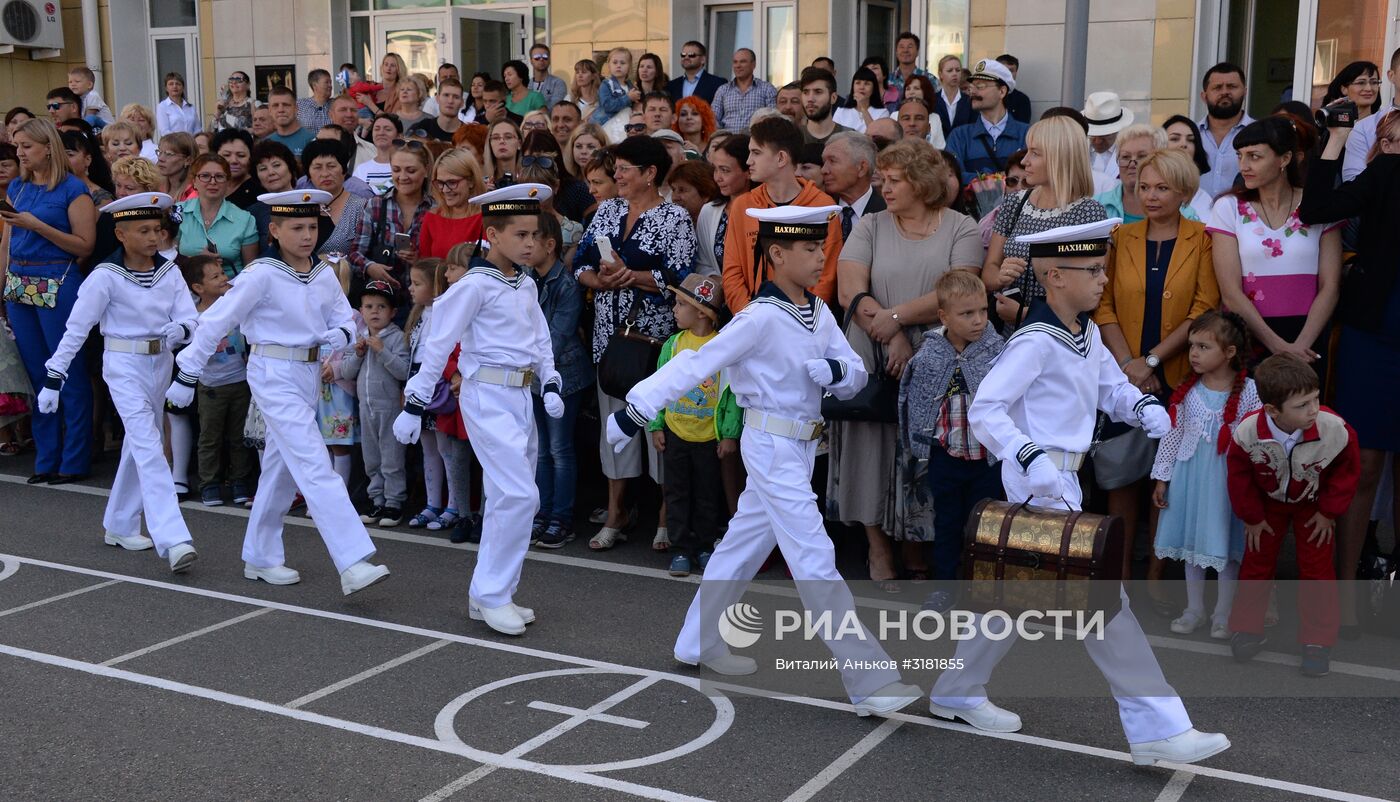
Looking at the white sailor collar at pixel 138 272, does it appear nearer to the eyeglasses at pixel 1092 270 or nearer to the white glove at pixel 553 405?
the white glove at pixel 553 405

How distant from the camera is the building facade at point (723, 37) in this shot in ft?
39.7

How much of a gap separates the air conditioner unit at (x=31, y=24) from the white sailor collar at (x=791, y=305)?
18242 mm

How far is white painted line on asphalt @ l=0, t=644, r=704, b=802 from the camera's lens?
4.78 metres

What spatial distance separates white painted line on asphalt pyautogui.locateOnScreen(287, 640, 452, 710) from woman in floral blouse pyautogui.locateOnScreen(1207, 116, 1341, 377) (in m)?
4.07

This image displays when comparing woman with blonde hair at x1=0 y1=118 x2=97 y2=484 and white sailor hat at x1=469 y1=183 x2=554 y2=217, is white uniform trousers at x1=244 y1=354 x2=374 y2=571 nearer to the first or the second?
white sailor hat at x1=469 y1=183 x2=554 y2=217

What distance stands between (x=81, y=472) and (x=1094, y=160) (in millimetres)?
7141

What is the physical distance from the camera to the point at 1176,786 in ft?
15.6

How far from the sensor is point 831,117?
34.6 ft

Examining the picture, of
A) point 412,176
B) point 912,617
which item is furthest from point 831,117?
point 912,617

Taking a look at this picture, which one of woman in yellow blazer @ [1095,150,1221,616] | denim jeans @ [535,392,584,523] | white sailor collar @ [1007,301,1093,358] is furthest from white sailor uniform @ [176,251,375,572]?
woman in yellow blazer @ [1095,150,1221,616]

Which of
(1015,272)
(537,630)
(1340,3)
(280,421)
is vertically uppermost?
(1340,3)

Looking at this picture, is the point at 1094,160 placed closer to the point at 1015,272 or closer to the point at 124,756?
the point at 1015,272
